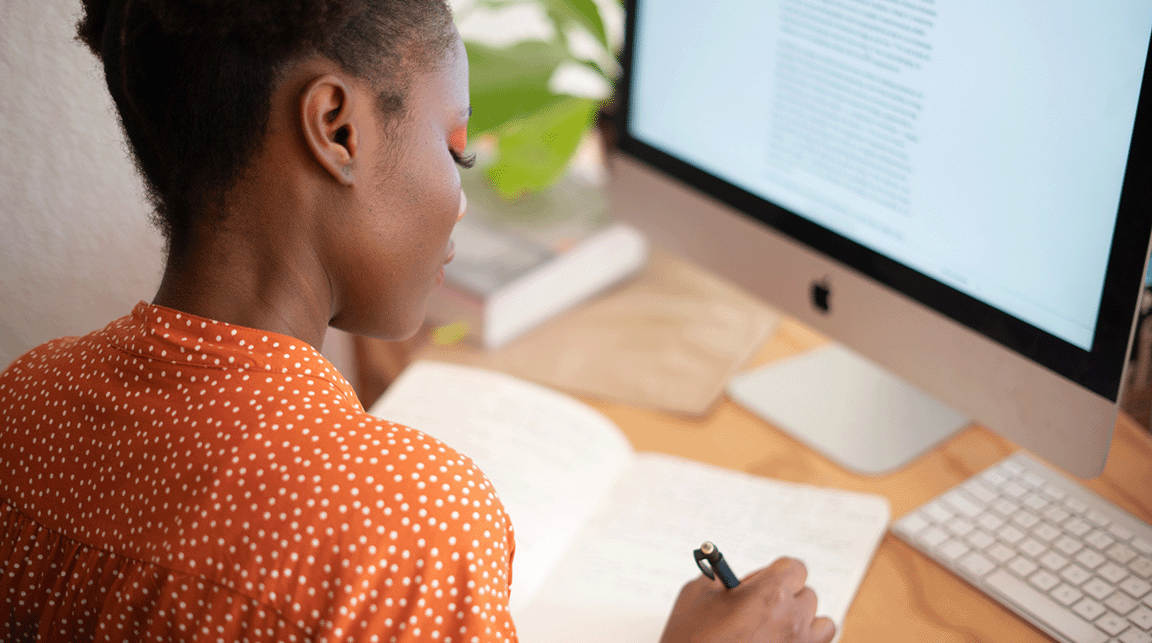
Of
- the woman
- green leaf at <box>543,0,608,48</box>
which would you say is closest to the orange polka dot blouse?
the woman

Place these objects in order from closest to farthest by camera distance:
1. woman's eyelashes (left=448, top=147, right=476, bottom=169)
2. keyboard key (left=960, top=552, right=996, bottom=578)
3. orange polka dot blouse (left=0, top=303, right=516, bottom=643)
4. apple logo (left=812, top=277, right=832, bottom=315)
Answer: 1. orange polka dot blouse (left=0, top=303, right=516, bottom=643)
2. woman's eyelashes (left=448, top=147, right=476, bottom=169)
3. keyboard key (left=960, top=552, right=996, bottom=578)
4. apple logo (left=812, top=277, right=832, bottom=315)

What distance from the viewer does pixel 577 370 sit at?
0.92m

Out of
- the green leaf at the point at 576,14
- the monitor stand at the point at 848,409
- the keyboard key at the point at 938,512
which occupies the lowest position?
the monitor stand at the point at 848,409

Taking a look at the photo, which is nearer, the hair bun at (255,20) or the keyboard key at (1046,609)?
the hair bun at (255,20)

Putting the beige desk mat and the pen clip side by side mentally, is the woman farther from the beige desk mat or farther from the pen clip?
the beige desk mat

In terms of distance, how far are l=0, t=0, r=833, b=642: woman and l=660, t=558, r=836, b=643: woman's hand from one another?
0.50 feet

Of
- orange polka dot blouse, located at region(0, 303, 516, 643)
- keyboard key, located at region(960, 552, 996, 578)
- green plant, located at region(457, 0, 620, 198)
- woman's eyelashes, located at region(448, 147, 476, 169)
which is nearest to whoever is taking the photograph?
orange polka dot blouse, located at region(0, 303, 516, 643)

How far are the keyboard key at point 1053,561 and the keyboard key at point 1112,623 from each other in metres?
0.05

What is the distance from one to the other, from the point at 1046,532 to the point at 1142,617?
89 mm

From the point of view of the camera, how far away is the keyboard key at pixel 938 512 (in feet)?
2.34

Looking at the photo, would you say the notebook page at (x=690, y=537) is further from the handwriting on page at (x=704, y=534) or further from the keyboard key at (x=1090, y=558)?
the keyboard key at (x=1090, y=558)

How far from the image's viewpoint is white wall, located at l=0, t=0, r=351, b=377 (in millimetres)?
660

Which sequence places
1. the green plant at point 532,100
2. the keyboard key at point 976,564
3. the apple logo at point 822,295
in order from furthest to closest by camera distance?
the green plant at point 532,100 < the apple logo at point 822,295 < the keyboard key at point 976,564

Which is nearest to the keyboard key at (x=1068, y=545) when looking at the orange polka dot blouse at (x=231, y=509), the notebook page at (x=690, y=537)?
the notebook page at (x=690, y=537)
